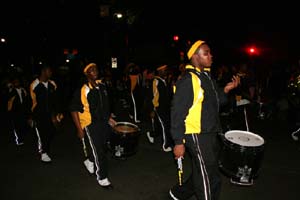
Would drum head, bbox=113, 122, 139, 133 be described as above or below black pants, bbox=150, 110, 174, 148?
above

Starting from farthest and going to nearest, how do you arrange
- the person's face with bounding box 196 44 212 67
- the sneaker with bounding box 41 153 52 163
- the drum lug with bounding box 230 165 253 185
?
the sneaker with bounding box 41 153 52 163 < the drum lug with bounding box 230 165 253 185 < the person's face with bounding box 196 44 212 67

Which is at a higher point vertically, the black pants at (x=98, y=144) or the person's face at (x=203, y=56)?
the person's face at (x=203, y=56)

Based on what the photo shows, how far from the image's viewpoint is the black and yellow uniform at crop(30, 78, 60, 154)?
635 centimetres

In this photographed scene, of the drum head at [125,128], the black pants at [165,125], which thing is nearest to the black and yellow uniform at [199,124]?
the drum head at [125,128]

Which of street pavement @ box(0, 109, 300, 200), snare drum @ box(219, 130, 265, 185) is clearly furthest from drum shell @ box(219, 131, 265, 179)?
street pavement @ box(0, 109, 300, 200)

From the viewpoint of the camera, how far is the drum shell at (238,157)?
4.12m

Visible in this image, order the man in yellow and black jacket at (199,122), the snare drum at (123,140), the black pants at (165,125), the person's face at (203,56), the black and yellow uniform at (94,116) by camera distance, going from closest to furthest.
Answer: the man in yellow and black jacket at (199,122) < the person's face at (203,56) < the black and yellow uniform at (94,116) < the snare drum at (123,140) < the black pants at (165,125)

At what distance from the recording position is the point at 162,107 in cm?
716

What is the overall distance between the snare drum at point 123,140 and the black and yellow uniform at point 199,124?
1.78 metres

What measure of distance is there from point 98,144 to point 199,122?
1989 millimetres

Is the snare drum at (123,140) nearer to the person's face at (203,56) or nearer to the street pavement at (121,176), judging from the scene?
the street pavement at (121,176)

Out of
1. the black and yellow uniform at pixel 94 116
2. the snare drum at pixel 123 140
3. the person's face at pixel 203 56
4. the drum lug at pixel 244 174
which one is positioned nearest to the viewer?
the person's face at pixel 203 56

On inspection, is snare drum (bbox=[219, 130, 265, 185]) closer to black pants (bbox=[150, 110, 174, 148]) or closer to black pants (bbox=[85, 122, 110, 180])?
black pants (bbox=[85, 122, 110, 180])

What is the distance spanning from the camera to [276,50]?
2022cm
